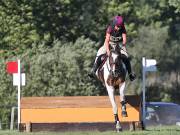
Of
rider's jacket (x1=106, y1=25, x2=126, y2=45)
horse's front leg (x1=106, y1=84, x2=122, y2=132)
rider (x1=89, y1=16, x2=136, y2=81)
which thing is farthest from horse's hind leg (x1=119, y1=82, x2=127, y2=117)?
rider's jacket (x1=106, y1=25, x2=126, y2=45)

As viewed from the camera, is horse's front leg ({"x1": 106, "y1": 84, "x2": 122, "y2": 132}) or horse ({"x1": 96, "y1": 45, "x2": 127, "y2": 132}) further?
horse ({"x1": 96, "y1": 45, "x2": 127, "y2": 132})

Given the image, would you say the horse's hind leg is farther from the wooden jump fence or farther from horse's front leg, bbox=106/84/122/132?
the wooden jump fence

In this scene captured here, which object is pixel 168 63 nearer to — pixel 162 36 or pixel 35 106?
pixel 162 36

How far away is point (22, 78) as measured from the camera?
2412cm

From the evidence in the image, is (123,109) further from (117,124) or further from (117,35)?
(117,35)

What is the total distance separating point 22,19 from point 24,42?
7.10 ft

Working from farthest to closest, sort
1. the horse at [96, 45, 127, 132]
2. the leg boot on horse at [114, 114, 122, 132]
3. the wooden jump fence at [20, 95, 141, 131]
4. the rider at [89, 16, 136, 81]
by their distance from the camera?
1. the wooden jump fence at [20, 95, 141, 131]
2. the rider at [89, 16, 136, 81]
3. the horse at [96, 45, 127, 132]
4. the leg boot on horse at [114, 114, 122, 132]

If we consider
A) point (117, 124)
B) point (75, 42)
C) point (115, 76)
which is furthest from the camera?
point (75, 42)

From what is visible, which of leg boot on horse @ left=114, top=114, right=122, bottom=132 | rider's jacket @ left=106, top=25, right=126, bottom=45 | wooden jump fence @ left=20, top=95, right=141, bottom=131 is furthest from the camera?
wooden jump fence @ left=20, top=95, right=141, bottom=131

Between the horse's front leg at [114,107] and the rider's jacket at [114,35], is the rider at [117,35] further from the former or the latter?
the horse's front leg at [114,107]

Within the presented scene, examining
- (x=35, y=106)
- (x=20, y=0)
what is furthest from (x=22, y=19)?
(x=35, y=106)

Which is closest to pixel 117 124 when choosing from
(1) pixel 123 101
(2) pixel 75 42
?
(1) pixel 123 101

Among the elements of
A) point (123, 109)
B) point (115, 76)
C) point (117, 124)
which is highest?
point (115, 76)

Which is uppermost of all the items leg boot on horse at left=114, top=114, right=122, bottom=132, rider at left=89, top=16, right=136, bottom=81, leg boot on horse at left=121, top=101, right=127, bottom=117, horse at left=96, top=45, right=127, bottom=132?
rider at left=89, top=16, right=136, bottom=81
